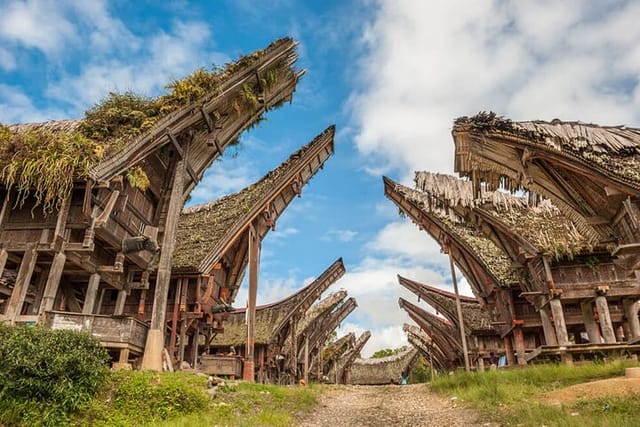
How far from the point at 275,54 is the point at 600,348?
12964 mm

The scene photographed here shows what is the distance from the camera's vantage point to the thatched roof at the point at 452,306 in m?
22.6

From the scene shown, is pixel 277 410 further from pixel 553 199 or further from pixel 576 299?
pixel 576 299

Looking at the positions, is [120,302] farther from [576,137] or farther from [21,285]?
[576,137]

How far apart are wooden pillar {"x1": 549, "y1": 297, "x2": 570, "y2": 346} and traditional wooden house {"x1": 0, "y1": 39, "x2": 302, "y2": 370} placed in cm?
1176

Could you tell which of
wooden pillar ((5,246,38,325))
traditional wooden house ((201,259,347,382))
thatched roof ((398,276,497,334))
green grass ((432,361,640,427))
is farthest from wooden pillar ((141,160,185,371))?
thatched roof ((398,276,497,334))

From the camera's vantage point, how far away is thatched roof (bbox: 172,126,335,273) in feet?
49.3

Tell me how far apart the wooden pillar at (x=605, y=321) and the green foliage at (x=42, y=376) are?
14.3 meters

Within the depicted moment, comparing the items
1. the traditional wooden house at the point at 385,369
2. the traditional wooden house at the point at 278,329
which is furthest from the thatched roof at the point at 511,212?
the traditional wooden house at the point at 385,369

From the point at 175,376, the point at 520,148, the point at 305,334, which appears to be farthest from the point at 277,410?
the point at 305,334

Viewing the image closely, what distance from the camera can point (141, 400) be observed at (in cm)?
793

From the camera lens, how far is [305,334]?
2877 cm

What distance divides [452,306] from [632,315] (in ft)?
32.0

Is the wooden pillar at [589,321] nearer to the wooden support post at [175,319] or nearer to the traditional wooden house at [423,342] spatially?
the wooden support post at [175,319]

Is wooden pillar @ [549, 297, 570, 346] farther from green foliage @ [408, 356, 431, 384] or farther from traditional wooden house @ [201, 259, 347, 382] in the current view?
green foliage @ [408, 356, 431, 384]
